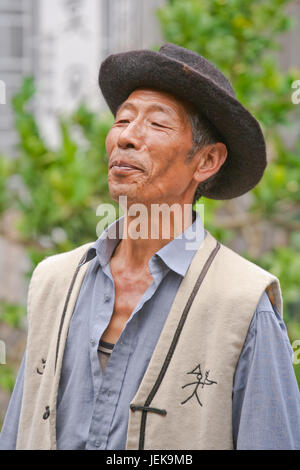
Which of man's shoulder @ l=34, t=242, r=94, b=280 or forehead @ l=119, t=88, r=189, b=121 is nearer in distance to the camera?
forehead @ l=119, t=88, r=189, b=121

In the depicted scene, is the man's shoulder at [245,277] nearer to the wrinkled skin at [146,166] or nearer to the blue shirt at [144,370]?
the blue shirt at [144,370]

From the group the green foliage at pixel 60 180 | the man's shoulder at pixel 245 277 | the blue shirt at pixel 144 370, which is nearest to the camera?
the blue shirt at pixel 144 370

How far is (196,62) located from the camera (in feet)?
5.12

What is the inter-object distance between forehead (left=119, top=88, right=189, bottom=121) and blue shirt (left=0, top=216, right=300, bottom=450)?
0.34 m

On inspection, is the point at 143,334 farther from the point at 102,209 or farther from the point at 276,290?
the point at 102,209

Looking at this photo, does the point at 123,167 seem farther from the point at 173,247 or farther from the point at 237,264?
the point at 237,264

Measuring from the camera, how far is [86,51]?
15.1ft

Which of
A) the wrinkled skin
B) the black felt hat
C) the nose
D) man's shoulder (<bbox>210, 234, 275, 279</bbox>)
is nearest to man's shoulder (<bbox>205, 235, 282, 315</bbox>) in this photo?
man's shoulder (<bbox>210, 234, 275, 279</bbox>)

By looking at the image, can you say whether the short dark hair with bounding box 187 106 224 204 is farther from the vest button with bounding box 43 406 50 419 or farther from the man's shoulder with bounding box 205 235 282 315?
the vest button with bounding box 43 406 50 419

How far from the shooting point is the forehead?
1.55m

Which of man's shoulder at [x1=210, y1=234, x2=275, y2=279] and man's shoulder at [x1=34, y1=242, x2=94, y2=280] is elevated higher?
man's shoulder at [x1=34, y1=242, x2=94, y2=280]

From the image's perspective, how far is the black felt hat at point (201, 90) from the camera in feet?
4.93

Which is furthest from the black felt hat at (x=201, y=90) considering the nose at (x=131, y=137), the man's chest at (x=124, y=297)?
the man's chest at (x=124, y=297)

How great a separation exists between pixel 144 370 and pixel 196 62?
32.4 inches
